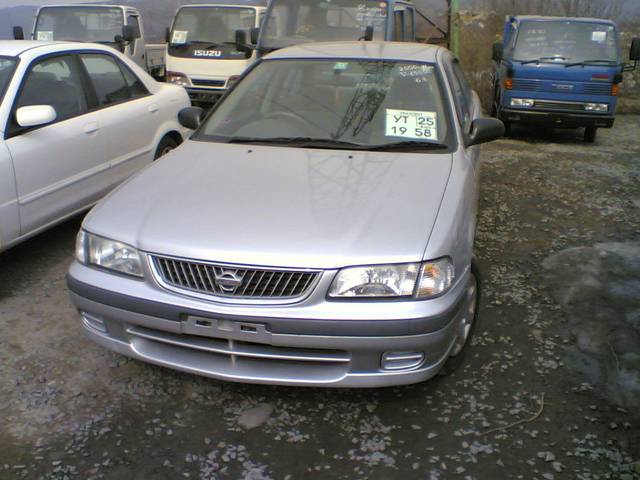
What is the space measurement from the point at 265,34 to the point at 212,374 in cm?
708

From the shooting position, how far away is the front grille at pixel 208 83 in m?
10.5

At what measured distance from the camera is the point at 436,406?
306 cm

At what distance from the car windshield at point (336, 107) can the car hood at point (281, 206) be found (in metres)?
0.16

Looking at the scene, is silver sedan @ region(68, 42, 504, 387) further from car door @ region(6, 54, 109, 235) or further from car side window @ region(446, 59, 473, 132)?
car door @ region(6, 54, 109, 235)

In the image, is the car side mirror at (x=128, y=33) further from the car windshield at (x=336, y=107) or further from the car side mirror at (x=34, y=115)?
the car windshield at (x=336, y=107)

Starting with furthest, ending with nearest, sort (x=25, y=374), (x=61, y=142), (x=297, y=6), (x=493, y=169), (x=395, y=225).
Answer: (x=297, y=6) → (x=493, y=169) → (x=61, y=142) → (x=25, y=374) → (x=395, y=225)

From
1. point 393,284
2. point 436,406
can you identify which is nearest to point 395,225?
point 393,284

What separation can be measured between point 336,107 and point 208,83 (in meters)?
7.04

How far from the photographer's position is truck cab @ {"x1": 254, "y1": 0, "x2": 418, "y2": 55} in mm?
8695

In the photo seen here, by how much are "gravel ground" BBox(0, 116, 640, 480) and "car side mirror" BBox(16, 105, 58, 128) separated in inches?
41.7

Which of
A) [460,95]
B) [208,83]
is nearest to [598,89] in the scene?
[460,95]

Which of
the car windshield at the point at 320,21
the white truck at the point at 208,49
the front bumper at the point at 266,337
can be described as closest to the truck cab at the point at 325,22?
the car windshield at the point at 320,21

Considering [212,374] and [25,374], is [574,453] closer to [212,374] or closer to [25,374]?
[212,374]

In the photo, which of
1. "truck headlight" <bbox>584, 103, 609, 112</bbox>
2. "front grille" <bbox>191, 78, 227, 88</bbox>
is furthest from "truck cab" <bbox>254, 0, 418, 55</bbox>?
"truck headlight" <bbox>584, 103, 609, 112</bbox>
